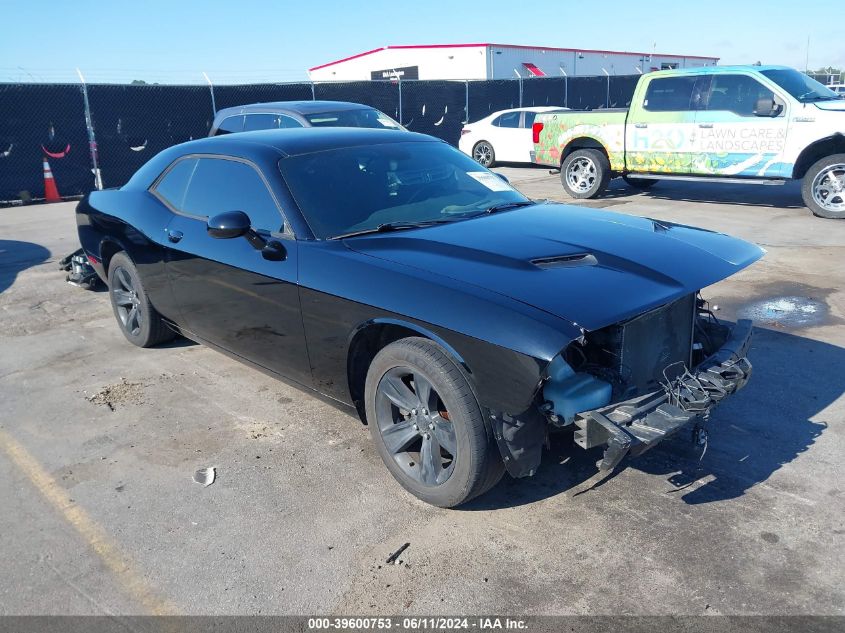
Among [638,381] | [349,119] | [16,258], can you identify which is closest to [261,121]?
[349,119]

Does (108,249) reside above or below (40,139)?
below

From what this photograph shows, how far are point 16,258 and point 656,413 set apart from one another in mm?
8676

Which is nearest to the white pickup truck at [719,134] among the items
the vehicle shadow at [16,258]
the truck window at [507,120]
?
the truck window at [507,120]

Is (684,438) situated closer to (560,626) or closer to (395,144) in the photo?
(560,626)

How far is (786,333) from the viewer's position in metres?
5.32

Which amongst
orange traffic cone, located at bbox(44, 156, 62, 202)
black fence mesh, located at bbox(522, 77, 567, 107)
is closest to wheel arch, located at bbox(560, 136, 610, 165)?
orange traffic cone, located at bbox(44, 156, 62, 202)

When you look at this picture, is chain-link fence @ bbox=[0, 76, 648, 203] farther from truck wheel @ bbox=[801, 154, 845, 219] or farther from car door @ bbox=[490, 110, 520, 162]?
truck wheel @ bbox=[801, 154, 845, 219]

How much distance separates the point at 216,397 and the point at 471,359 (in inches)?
92.8

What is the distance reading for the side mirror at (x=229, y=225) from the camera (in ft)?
12.0

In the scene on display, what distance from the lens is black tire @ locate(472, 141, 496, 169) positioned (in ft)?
56.9

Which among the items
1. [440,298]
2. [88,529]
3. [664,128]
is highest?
[664,128]

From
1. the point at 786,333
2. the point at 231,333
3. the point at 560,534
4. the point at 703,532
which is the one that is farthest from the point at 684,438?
the point at 231,333

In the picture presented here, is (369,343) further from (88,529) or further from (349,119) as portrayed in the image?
(349,119)

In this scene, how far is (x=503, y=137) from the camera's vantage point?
1695 centimetres
